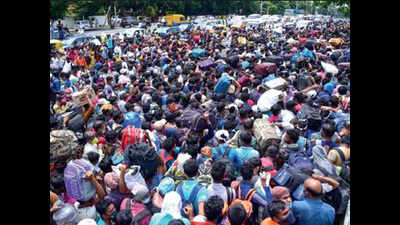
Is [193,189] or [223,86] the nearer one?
[193,189]

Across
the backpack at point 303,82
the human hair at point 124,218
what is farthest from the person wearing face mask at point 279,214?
the backpack at point 303,82

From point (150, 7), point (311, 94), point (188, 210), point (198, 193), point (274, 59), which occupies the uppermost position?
point (150, 7)

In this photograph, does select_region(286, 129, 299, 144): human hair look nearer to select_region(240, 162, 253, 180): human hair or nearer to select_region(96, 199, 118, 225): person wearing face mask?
select_region(240, 162, 253, 180): human hair

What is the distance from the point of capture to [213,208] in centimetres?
287

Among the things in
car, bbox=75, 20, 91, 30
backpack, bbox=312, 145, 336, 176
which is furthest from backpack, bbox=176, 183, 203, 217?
car, bbox=75, 20, 91, 30

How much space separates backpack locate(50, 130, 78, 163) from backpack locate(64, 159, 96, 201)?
1.58 feet

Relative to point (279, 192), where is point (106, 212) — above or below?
below

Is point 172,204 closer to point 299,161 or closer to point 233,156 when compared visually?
point 233,156

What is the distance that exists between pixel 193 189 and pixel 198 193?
7cm

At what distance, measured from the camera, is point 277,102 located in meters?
5.93

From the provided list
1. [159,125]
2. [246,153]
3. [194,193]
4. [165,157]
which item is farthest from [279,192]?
[159,125]
